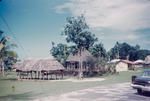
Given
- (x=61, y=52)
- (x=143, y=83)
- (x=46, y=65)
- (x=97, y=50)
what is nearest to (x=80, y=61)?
(x=46, y=65)

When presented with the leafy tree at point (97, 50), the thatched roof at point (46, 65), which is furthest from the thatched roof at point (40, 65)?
the leafy tree at point (97, 50)

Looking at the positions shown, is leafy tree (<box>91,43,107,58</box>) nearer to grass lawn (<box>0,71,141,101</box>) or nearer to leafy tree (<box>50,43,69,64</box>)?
→ leafy tree (<box>50,43,69,64</box>)

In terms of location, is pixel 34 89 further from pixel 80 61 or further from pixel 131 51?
pixel 131 51

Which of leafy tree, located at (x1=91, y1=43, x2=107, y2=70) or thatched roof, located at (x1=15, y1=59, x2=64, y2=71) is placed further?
leafy tree, located at (x1=91, y1=43, x2=107, y2=70)

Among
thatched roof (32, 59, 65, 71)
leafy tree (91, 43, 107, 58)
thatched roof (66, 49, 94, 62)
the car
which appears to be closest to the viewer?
the car

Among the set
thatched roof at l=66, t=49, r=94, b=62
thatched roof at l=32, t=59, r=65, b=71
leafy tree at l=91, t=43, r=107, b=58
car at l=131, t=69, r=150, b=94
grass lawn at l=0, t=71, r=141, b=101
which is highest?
leafy tree at l=91, t=43, r=107, b=58

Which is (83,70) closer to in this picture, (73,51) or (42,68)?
(73,51)

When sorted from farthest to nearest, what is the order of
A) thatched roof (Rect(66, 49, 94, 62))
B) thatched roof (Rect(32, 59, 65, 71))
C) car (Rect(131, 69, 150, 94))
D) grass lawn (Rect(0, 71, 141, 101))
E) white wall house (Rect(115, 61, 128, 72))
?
white wall house (Rect(115, 61, 128, 72)) < thatched roof (Rect(66, 49, 94, 62)) < thatched roof (Rect(32, 59, 65, 71)) < grass lawn (Rect(0, 71, 141, 101)) < car (Rect(131, 69, 150, 94))

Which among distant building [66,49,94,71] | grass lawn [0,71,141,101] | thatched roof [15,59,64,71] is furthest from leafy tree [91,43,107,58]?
grass lawn [0,71,141,101]

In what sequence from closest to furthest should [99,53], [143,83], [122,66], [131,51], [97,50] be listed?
1. [143,83]
2. [131,51]
3. [97,50]
4. [99,53]
5. [122,66]

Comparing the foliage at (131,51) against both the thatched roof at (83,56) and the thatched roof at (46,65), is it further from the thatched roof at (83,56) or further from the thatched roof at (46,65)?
the thatched roof at (46,65)

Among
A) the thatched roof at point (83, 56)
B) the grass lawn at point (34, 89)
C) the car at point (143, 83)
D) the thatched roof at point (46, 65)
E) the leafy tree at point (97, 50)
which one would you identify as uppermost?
the leafy tree at point (97, 50)

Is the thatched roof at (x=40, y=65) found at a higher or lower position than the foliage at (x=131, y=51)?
lower

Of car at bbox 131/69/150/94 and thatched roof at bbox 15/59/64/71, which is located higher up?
thatched roof at bbox 15/59/64/71
